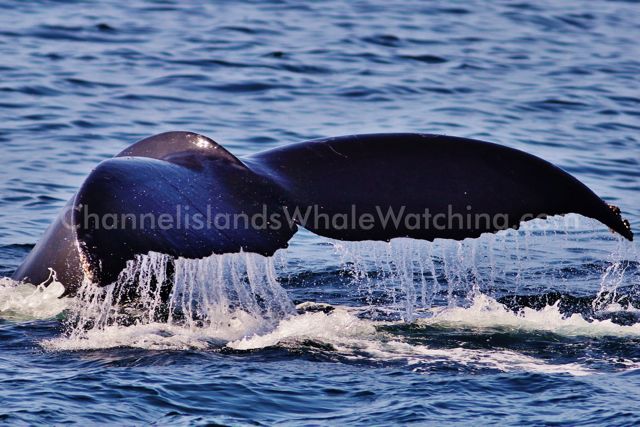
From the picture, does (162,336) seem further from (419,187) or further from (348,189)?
(419,187)

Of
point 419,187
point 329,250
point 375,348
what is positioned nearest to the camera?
point 419,187

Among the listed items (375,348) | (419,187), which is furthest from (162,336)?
(419,187)

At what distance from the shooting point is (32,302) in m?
7.18

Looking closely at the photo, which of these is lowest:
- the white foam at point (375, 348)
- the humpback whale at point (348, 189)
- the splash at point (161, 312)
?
the white foam at point (375, 348)

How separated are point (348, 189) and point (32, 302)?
2.37m

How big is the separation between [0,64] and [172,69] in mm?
2380

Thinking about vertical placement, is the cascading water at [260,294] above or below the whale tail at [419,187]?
below

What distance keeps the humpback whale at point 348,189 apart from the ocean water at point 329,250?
0.46 meters

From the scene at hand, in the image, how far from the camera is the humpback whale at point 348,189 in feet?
17.5

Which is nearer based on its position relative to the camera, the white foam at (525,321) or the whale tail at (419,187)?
the whale tail at (419,187)

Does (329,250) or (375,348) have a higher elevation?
(329,250)

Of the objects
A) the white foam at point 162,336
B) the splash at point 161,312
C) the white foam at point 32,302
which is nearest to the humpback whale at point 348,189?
the splash at point 161,312

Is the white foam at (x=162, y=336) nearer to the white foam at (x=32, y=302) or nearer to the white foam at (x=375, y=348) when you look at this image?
the white foam at (x=375, y=348)

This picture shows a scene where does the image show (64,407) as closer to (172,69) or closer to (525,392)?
(525,392)
